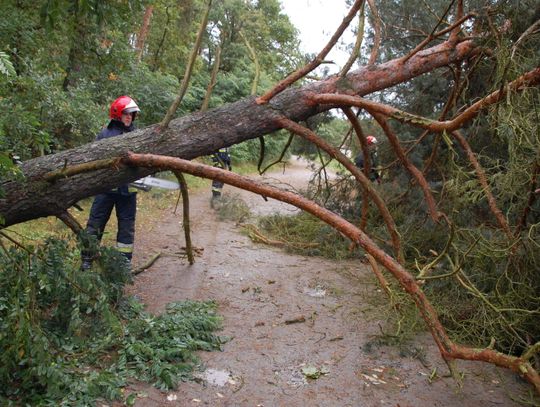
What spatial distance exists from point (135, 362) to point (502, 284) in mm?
3251

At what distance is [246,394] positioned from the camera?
3426 mm

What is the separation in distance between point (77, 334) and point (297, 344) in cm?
190

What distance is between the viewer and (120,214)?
5.20 meters

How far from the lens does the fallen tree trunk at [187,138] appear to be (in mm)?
3723

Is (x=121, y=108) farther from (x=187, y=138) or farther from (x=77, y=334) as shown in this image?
(x=77, y=334)

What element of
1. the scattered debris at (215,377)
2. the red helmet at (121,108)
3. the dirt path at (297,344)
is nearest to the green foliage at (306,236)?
the dirt path at (297,344)

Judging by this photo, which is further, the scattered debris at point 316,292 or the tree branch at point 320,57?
the scattered debris at point 316,292

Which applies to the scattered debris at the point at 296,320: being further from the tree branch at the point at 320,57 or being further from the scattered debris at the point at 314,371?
the tree branch at the point at 320,57

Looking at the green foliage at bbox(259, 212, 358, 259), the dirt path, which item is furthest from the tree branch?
the green foliage at bbox(259, 212, 358, 259)

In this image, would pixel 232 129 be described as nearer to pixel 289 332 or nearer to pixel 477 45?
pixel 289 332

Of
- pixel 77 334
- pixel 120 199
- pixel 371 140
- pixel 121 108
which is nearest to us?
pixel 77 334

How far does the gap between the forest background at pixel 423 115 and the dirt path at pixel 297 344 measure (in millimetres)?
539

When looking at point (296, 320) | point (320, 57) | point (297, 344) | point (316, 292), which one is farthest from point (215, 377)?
point (320, 57)

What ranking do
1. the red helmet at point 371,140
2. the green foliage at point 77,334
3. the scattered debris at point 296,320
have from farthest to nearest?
the red helmet at point 371,140, the scattered debris at point 296,320, the green foliage at point 77,334
